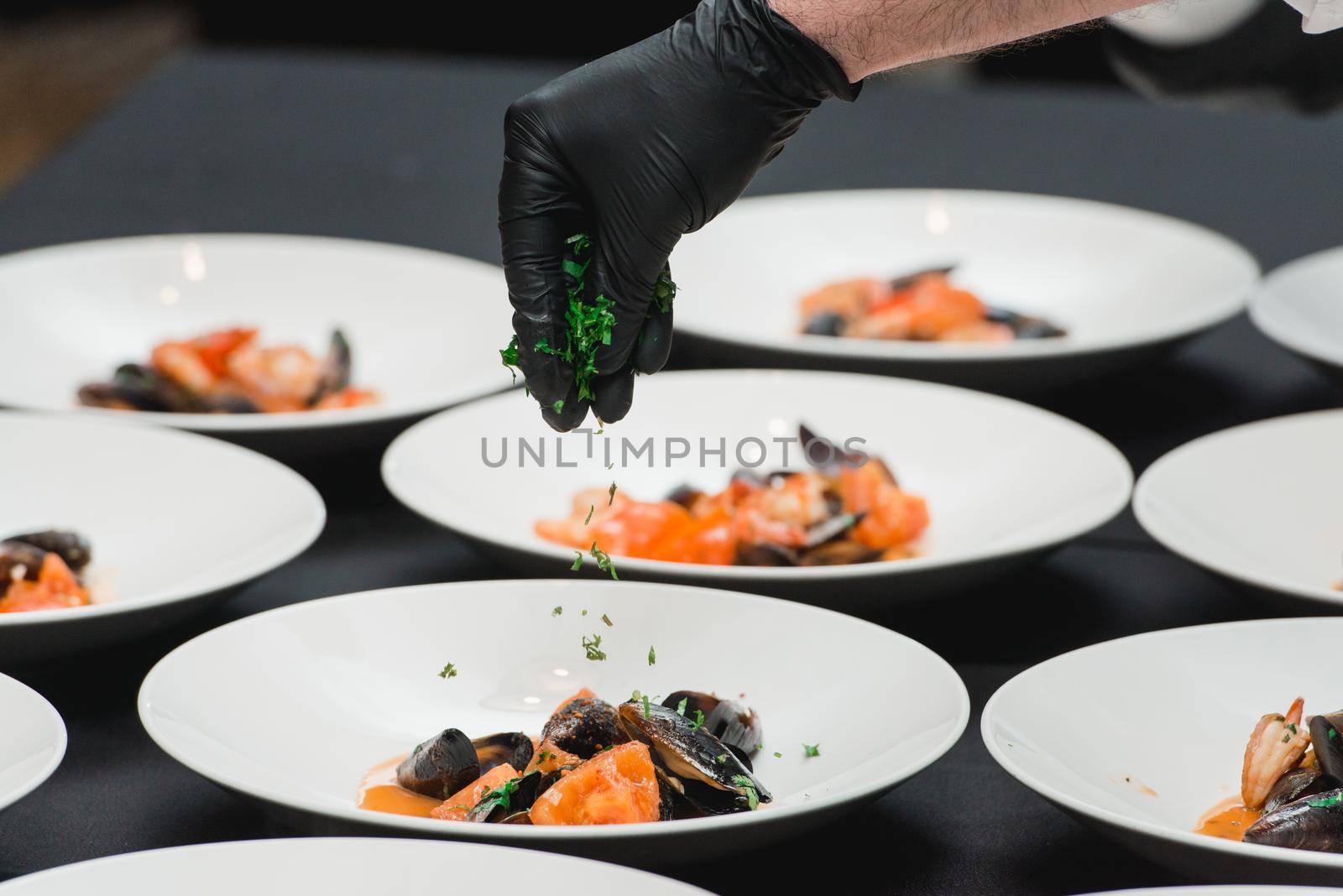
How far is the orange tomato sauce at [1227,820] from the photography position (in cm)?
127

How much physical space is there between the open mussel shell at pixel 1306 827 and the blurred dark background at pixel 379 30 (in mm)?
4770

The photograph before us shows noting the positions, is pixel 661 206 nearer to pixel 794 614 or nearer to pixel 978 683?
pixel 794 614

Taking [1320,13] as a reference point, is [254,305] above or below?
below

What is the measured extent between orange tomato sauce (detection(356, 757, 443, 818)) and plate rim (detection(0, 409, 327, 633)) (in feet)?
0.84

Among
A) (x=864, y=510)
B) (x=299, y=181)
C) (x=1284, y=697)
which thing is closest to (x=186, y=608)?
(x=864, y=510)

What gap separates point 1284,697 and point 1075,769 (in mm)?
267

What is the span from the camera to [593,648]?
1519 mm

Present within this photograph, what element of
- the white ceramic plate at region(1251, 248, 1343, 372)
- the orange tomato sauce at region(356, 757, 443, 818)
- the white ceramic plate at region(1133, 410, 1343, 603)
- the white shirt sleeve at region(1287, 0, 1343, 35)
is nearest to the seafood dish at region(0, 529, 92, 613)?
the orange tomato sauce at region(356, 757, 443, 818)

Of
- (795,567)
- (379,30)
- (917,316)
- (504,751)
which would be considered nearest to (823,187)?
(917,316)

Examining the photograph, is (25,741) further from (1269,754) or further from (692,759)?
(1269,754)

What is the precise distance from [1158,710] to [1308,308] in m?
1.27

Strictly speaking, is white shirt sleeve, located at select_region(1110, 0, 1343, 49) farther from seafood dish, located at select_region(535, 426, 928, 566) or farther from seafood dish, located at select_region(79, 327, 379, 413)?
seafood dish, located at select_region(79, 327, 379, 413)

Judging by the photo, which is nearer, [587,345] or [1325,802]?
[1325,802]

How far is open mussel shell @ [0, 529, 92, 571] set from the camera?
169 cm
